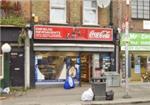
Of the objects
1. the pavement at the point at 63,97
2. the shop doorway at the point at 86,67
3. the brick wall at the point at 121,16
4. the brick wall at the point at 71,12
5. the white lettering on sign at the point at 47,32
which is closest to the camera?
the pavement at the point at 63,97

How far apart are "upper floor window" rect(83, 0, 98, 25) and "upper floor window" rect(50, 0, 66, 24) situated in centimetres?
133

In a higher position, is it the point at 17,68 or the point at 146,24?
the point at 146,24

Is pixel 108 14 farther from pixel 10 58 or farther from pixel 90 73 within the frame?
pixel 10 58

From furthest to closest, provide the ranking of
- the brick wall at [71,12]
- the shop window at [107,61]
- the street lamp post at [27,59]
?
the shop window at [107,61] → the brick wall at [71,12] → the street lamp post at [27,59]

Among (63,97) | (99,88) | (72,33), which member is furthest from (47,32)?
(99,88)

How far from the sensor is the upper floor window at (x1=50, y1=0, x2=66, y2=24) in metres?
25.5

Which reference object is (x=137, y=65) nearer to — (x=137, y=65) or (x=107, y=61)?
(x=137, y=65)

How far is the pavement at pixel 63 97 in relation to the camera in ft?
62.6

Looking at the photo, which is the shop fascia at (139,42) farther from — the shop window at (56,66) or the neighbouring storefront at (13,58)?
the neighbouring storefront at (13,58)

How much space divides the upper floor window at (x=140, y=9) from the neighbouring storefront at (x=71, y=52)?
2.42 m

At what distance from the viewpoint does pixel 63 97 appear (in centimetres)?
2084

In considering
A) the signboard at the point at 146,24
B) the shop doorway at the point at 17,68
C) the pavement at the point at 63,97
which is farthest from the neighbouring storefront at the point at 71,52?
the signboard at the point at 146,24

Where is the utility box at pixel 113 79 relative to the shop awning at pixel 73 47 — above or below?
below

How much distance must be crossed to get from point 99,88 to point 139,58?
9020mm
